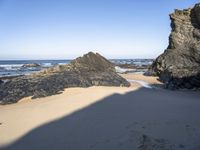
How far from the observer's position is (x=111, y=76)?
54.6 feet

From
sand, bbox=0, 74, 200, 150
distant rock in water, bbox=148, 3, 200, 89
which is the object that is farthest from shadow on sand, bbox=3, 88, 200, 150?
distant rock in water, bbox=148, 3, 200, 89

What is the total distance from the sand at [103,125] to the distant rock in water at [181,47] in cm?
672

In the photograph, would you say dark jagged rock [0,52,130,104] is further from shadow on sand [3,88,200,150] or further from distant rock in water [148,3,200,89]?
shadow on sand [3,88,200,150]

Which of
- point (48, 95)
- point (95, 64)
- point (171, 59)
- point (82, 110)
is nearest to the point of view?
point (82, 110)

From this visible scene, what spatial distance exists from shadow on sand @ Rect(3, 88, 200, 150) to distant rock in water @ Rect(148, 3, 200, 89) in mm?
7081

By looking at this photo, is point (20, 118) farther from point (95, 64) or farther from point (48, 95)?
point (95, 64)

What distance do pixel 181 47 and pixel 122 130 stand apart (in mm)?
→ 13045

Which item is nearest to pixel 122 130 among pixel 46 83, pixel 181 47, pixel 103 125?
pixel 103 125

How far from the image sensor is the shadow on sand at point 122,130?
19.1 ft

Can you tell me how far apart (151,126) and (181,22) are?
14317mm

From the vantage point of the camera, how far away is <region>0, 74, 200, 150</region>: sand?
5945mm

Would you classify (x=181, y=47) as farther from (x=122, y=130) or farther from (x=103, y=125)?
(x=122, y=130)

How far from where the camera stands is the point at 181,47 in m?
18.6

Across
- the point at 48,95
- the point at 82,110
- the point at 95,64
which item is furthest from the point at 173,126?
the point at 95,64
